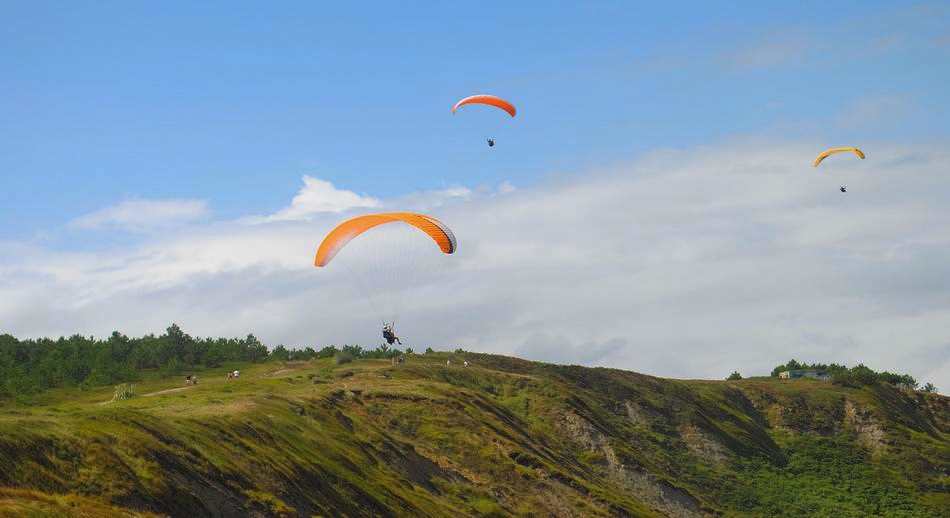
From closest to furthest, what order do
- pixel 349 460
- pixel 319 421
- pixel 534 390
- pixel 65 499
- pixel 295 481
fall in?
pixel 65 499
pixel 295 481
pixel 349 460
pixel 319 421
pixel 534 390

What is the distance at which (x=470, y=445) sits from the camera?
79562mm

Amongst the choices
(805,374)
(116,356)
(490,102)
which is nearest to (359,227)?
(490,102)

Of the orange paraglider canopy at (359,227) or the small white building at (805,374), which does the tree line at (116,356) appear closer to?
the orange paraglider canopy at (359,227)

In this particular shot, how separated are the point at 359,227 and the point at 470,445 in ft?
92.6

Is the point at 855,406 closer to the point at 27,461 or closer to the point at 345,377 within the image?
the point at 345,377

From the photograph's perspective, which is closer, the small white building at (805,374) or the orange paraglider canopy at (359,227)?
the orange paraglider canopy at (359,227)

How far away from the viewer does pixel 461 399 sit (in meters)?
90.4

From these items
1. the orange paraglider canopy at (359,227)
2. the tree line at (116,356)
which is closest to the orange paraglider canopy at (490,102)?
the orange paraglider canopy at (359,227)

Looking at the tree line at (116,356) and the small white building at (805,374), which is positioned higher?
the small white building at (805,374)

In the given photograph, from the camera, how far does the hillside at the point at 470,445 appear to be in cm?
3984

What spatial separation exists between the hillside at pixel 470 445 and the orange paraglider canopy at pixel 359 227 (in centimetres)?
1044

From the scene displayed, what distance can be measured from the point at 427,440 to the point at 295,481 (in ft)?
98.6

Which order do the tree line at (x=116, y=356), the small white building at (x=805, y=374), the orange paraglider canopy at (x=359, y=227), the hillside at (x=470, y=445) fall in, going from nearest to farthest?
the hillside at (x=470, y=445) < the orange paraglider canopy at (x=359, y=227) < the tree line at (x=116, y=356) < the small white building at (x=805, y=374)

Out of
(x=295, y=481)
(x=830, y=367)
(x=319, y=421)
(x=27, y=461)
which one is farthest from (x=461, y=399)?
(x=830, y=367)
